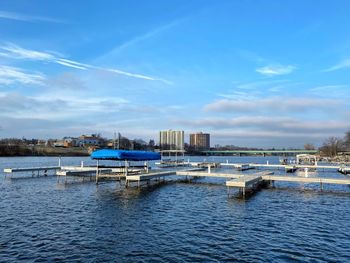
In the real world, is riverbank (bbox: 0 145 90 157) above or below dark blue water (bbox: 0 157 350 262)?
above

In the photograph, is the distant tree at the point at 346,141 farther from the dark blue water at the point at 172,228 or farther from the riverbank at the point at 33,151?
the dark blue water at the point at 172,228

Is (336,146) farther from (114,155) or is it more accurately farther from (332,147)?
(114,155)

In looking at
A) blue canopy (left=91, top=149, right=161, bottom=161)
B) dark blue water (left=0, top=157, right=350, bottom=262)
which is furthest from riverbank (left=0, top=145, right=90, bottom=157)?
dark blue water (left=0, top=157, right=350, bottom=262)

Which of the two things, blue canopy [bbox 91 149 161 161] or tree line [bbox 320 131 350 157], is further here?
tree line [bbox 320 131 350 157]

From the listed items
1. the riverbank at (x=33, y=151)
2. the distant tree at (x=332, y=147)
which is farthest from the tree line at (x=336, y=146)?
the riverbank at (x=33, y=151)

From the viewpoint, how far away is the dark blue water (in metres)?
13.4

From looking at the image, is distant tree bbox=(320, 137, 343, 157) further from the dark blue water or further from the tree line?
the dark blue water

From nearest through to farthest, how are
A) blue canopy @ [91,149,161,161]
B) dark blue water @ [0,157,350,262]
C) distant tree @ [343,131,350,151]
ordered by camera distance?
dark blue water @ [0,157,350,262], blue canopy @ [91,149,161,161], distant tree @ [343,131,350,151]

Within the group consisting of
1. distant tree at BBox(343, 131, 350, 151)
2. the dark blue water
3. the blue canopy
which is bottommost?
the dark blue water

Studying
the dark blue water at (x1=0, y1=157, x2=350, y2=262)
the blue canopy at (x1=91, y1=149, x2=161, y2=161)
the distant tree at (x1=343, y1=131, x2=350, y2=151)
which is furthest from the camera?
the distant tree at (x1=343, y1=131, x2=350, y2=151)

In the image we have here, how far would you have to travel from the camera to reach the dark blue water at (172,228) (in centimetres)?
1343

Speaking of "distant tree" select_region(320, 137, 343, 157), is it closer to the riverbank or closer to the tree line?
the tree line

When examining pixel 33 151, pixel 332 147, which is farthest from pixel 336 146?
pixel 33 151

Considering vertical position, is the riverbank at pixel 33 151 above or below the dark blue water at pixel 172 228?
above
